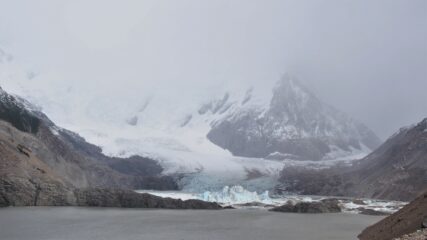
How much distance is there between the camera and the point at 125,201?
413 ft


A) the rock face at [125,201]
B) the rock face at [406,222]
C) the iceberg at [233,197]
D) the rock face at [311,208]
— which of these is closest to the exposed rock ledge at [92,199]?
the rock face at [125,201]

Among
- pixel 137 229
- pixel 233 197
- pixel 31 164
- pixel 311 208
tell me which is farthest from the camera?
pixel 233 197

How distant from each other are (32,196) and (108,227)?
3649 centimetres

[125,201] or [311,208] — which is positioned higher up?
[125,201]

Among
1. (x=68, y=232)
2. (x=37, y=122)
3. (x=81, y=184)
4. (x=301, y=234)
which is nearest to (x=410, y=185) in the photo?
(x=81, y=184)

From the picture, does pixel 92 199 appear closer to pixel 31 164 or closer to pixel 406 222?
pixel 31 164

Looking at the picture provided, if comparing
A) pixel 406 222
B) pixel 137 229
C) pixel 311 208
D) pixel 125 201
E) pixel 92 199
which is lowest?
pixel 406 222

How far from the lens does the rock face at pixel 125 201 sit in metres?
120

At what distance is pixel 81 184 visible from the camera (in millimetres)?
150625

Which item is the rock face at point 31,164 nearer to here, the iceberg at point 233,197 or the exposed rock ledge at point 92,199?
the exposed rock ledge at point 92,199

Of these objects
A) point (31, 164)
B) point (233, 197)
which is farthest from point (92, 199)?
point (233, 197)

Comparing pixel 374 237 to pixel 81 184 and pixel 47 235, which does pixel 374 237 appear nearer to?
pixel 47 235

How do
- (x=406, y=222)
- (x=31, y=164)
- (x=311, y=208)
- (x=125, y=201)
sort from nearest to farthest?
(x=406, y=222) < (x=31, y=164) < (x=311, y=208) < (x=125, y=201)

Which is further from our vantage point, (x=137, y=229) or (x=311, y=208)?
(x=311, y=208)
